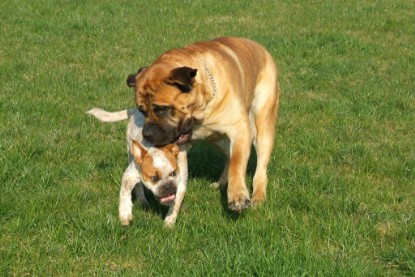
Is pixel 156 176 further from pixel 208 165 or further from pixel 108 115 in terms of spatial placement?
pixel 208 165

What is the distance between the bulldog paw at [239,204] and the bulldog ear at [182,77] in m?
0.99

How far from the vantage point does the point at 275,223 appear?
4.94 meters

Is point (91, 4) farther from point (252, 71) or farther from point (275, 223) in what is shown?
point (275, 223)

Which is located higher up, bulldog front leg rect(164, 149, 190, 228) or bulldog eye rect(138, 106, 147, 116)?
bulldog eye rect(138, 106, 147, 116)

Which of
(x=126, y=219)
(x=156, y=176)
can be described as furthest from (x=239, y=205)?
(x=126, y=219)

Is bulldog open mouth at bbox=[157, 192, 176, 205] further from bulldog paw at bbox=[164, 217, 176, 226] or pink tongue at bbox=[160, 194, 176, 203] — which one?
bulldog paw at bbox=[164, 217, 176, 226]

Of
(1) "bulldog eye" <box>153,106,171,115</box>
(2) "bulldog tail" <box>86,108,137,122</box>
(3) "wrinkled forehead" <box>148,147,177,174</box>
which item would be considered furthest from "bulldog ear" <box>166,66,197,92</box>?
(2) "bulldog tail" <box>86,108,137,122</box>

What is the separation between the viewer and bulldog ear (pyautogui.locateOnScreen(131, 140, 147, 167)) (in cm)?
495

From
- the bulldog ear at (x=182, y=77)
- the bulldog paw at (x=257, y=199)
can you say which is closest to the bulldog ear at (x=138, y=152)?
the bulldog ear at (x=182, y=77)

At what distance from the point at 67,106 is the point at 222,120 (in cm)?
349

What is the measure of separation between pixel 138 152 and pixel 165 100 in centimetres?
48

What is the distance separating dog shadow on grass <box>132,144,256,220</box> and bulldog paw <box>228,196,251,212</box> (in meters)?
0.35

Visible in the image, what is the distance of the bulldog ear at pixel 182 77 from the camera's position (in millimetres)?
4879

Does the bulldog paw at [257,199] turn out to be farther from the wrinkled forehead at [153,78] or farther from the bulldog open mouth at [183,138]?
the wrinkled forehead at [153,78]
